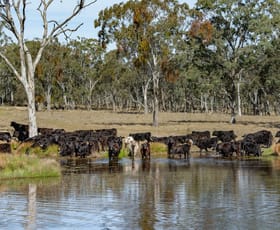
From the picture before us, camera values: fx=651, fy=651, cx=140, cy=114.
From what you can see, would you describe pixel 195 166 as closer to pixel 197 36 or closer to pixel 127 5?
Answer: pixel 127 5

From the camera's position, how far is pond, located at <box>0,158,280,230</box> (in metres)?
12.2

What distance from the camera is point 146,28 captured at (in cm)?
5669

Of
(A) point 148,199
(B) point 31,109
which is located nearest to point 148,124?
(B) point 31,109

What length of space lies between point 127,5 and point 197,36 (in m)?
8.16

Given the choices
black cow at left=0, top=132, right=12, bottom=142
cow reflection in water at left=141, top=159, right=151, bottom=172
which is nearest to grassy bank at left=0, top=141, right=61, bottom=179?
cow reflection in water at left=141, top=159, right=151, bottom=172

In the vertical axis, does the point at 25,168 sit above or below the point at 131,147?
below

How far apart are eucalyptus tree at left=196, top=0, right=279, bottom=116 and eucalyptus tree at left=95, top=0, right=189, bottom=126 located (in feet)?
14.4

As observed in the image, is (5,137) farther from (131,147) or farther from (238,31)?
(238,31)

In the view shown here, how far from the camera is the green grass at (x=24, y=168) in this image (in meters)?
20.0

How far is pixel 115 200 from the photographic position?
50.6 feet

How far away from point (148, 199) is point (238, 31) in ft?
158

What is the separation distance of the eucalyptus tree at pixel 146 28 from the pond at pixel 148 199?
3274 cm

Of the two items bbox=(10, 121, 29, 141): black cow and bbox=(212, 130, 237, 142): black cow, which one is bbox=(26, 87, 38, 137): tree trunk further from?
bbox=(212, 130, 237, 142): black cow

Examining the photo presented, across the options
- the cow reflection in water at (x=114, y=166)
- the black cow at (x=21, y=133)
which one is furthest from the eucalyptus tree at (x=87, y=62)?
the cow reflection in water at (x=114, y=166)
